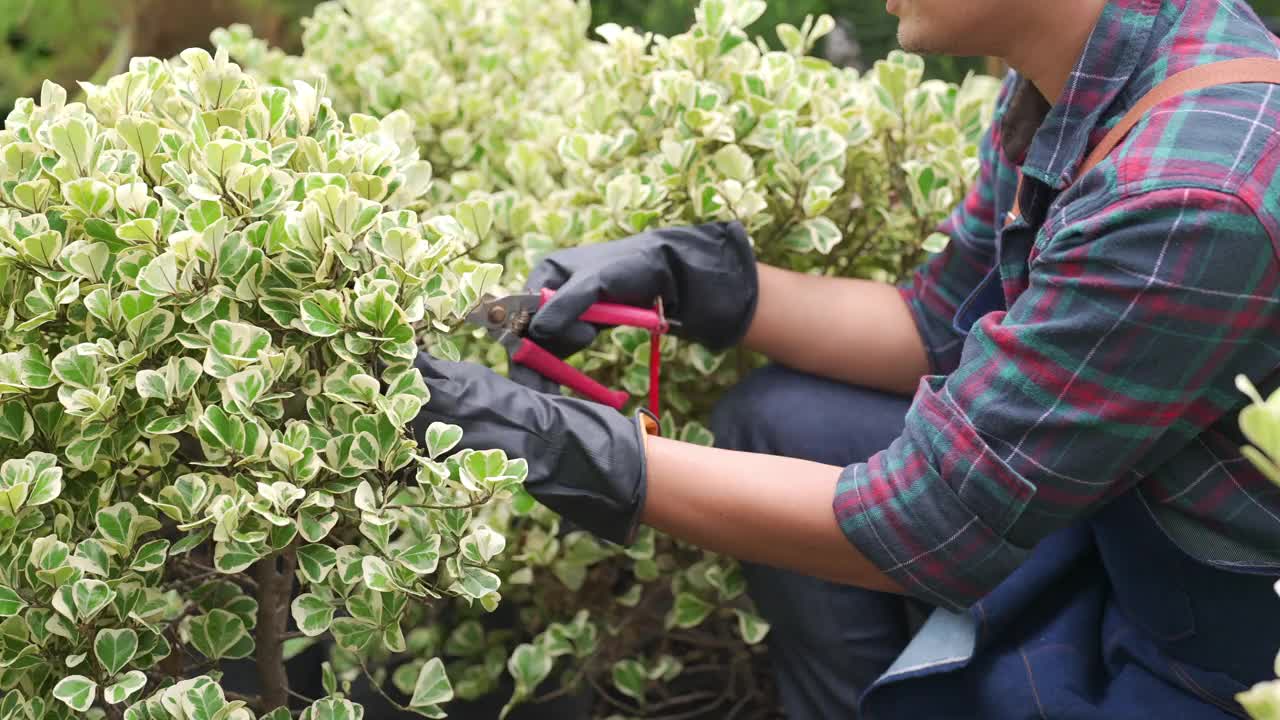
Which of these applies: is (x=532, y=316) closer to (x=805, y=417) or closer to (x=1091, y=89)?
(x=805, y=417)

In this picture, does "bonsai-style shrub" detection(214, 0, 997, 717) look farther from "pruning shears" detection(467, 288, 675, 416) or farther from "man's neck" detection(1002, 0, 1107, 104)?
"man's neck" detection(1002, 0, 1107, 104)

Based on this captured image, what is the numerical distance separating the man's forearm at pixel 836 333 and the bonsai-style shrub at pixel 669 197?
0.08m

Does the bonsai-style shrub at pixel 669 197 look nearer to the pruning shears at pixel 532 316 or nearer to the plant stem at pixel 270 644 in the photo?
the pruning shears at pixel 532 316

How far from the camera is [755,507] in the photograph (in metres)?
1.46

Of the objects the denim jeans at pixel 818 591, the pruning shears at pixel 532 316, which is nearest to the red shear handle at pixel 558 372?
the pruning shears at pixel 532 316

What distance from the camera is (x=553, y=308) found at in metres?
1.56

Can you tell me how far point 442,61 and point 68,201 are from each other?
1.33m

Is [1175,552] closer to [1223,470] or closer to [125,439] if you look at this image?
[1223,470]

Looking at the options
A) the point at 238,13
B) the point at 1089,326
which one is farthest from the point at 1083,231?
the point at 238,13

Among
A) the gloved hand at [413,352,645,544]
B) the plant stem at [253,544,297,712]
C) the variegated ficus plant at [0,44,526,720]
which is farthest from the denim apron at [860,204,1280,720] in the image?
the plant stem at [253,544,297,712]

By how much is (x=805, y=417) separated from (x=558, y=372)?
39 cm

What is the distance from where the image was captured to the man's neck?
1403 mm

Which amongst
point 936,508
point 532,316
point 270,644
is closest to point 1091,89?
point 936,508

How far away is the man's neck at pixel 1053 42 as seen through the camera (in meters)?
1.40
